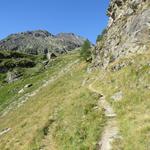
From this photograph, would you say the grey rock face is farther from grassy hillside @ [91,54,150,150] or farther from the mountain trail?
the mountain trail

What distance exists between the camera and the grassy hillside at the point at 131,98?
978 inches

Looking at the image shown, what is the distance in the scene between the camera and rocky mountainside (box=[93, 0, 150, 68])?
5169cm

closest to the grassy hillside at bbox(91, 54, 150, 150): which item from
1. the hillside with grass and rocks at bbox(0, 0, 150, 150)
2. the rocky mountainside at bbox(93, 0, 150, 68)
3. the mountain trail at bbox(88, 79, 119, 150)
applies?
the hillside with grass and rocks at bbox(0, 0, 150, 150)

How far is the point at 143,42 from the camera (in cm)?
5041

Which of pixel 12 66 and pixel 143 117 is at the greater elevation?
pixel 12 66

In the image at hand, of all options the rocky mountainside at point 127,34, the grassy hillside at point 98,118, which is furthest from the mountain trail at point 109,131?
the rocky mountainside at point 127,34

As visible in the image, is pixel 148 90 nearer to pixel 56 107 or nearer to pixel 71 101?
pixel 71 101

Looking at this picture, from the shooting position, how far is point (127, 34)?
57812mm

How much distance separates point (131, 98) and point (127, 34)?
24.9m

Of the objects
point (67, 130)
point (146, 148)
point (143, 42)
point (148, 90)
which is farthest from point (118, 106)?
point (143, 42)

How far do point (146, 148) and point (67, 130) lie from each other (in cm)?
1200

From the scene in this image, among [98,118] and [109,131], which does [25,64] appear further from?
[109,131]

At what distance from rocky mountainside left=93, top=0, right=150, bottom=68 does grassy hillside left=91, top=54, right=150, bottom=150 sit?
15.4ft

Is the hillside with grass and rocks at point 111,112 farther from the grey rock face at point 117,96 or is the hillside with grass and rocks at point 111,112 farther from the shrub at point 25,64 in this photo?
the shrub at point 25,64
